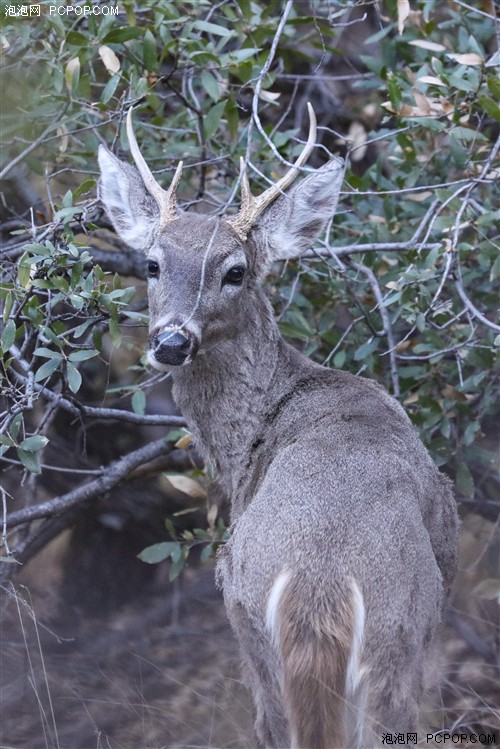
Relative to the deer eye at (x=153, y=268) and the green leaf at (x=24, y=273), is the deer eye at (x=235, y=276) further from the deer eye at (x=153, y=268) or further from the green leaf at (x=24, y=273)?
the green leaf at (x=24, y=273)

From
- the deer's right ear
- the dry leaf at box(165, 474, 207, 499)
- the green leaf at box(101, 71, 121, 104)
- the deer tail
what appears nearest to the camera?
the deer tail

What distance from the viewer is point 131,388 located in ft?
18.1

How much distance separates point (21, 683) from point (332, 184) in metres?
3.38

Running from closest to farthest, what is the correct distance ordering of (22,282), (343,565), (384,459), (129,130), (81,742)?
1. (343,565)
2. (384,459)
3. (22,282)
4. (129,130)
5. (81,742)

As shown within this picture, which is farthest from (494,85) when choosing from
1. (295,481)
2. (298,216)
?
(295,481)

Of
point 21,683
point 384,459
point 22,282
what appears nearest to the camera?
point 384,459

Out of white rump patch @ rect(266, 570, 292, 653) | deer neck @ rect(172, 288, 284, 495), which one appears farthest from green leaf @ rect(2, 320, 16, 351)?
white rump patch @ rect(266, 570, 292, 653)

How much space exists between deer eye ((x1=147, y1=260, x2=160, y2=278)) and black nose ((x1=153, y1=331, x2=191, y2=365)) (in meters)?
0.52

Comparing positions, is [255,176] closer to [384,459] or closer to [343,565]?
[384,459]

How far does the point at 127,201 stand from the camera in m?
5.05

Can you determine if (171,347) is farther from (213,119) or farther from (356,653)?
(213,119)

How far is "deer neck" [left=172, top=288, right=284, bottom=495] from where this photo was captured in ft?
15.5

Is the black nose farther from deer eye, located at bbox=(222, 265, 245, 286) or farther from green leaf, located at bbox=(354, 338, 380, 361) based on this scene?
green leaf, located at bbox=(354, 338, 380, 361)

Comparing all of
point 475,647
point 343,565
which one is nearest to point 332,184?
point 343,565
